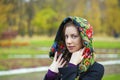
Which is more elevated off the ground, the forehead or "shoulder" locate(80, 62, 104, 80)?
the forehead

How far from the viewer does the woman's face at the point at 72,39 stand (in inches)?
100

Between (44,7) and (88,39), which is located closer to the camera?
(88,39)

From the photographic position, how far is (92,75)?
2.44 m

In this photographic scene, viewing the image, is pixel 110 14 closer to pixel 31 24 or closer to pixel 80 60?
pixel 31 24

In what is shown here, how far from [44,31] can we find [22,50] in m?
2.11

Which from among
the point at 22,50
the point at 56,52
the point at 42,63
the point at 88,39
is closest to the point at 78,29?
the point at 88,39

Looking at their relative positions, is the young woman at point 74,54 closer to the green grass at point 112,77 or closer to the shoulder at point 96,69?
the shoulder at point 96,69

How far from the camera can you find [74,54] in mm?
2551

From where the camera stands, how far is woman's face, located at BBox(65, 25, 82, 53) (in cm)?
254

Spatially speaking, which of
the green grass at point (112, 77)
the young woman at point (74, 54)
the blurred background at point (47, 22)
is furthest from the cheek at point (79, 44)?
the blurred background at point (47, 22)

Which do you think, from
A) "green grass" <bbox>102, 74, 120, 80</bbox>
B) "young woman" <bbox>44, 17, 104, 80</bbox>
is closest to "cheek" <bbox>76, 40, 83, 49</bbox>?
"young woman" <bbox>44, 17, 104, 80</bbox>

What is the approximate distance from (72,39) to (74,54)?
0.11 meters

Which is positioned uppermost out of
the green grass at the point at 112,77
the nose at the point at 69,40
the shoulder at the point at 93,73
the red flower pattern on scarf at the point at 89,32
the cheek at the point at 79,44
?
the red flower pattern on scarf at the point at 89,32

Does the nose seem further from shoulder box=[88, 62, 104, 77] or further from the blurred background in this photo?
the blurred background
